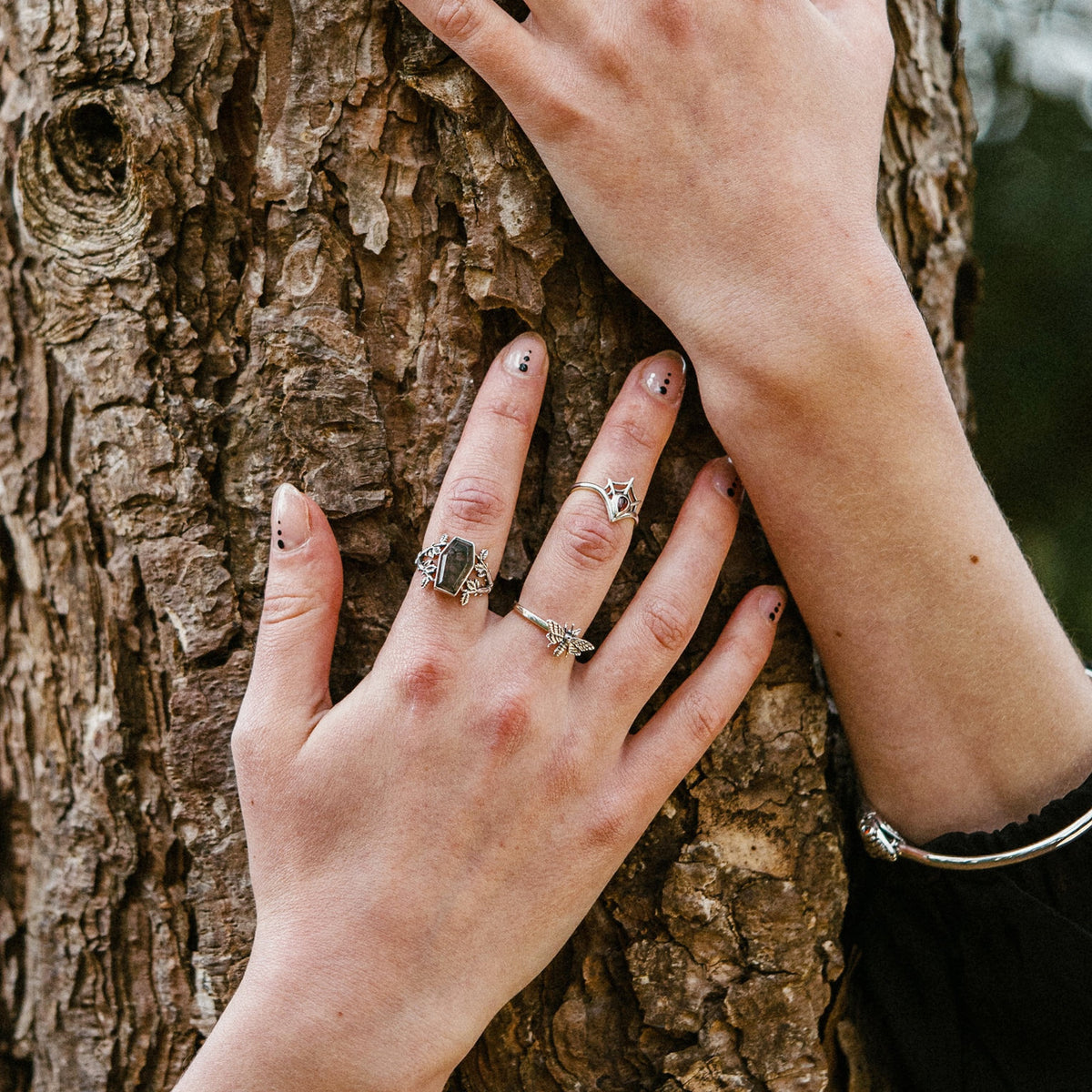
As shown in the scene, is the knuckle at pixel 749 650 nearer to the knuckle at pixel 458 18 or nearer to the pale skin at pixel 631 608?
the pale skin at pixel 631 608

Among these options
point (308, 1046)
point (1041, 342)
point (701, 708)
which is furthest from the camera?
point (1041, 342)

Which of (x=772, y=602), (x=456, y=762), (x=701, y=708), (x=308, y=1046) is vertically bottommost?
(x=308, y=1046)

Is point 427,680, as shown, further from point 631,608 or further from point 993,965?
point 993,965

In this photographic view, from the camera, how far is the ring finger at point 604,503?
1.15m

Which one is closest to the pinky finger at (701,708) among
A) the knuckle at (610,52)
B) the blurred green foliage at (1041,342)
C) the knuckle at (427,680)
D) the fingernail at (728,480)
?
the fingernail at (728,480)

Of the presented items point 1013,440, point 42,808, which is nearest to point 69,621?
point 42,808

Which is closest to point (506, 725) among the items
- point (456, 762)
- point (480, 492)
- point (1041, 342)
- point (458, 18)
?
point (456, 762)

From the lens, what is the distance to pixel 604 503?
1169mm

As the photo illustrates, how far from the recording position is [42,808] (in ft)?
5.04

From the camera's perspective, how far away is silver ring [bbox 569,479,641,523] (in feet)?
3.83

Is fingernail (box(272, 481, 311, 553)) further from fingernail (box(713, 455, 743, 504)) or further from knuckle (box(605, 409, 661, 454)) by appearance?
fingernail (box(713, 455, 743, 504))

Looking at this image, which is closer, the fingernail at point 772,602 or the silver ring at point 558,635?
the silver ring at point 558,635

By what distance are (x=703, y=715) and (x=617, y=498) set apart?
0.33 m

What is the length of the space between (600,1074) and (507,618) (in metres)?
0.76
